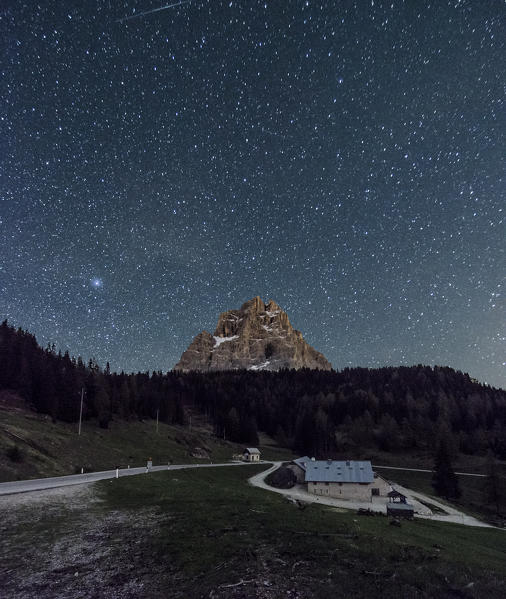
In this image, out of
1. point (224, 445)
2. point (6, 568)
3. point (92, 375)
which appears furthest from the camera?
point (224, 445)

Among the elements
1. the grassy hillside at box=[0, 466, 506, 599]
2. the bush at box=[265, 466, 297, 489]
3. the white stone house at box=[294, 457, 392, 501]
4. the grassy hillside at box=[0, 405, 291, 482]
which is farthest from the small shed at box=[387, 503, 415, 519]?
the grassy hillside at box=[0, 405, 291, 482]

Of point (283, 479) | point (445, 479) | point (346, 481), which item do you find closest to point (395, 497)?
point (346, 481)

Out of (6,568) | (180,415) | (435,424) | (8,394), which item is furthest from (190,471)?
(435,424)

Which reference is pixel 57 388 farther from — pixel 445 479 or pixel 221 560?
pixel 445 479

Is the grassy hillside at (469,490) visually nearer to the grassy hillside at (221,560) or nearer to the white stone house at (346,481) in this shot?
the white stone house at (346,481)

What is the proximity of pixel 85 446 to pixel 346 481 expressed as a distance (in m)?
51.1

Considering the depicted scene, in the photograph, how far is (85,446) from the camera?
71062 mm

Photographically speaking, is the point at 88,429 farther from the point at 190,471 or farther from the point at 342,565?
the point at 342,565

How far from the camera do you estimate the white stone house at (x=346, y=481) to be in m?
70.7

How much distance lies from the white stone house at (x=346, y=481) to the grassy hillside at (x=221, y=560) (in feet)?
160

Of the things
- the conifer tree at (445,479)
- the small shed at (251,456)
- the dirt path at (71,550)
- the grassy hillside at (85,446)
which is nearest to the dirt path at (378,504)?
the conifer tree at (445,479)

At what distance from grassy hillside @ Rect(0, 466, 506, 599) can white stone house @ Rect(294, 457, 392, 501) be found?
4866 centimetres

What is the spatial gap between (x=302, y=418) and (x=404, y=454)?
4445cm

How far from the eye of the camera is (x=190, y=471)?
67625 mm
